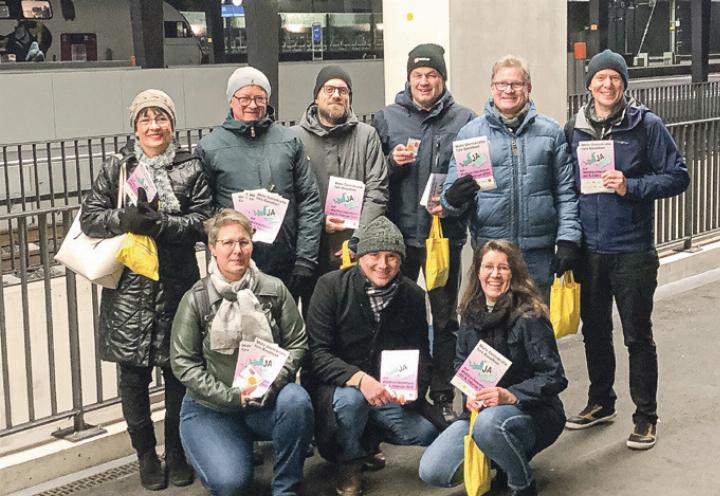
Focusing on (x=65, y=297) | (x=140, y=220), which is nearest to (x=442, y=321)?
(x=140, y=220)

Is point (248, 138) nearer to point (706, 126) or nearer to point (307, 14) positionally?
point (706, 126)

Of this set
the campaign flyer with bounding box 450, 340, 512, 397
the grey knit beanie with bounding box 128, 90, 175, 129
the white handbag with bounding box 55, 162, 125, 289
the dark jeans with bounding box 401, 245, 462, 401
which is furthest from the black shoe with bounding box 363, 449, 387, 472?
the grey knit beanie with bounding box 128, 90, 175, 129

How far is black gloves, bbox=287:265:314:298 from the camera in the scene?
16.3ft

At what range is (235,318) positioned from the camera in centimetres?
437

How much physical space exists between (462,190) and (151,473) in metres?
1.99

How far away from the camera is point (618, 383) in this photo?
616 centimetres

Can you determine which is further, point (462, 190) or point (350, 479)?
point (462, 190)

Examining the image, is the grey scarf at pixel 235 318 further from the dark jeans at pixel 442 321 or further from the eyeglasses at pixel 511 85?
the eyeglasses at pixel 511 85

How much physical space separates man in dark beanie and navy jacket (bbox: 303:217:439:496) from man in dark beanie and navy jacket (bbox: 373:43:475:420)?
64 centimetres

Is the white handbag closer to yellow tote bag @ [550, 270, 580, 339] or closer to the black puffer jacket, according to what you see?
the black puffer jacket

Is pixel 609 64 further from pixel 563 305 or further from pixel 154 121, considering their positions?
pixel 154 121

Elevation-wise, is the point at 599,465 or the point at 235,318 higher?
the point at 235,318

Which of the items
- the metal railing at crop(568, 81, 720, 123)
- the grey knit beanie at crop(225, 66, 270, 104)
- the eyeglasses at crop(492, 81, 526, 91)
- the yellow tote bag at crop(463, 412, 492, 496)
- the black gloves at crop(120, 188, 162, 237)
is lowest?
the yellow tote bag at crop(463, 412, 492, 496)

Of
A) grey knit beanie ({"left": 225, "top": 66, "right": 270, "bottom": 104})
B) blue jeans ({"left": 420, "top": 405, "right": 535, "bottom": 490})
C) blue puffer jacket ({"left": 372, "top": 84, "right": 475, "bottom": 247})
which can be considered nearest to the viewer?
blue jeans ({"left": 420, "top": 405, "right": 535, "bottom": 490})
